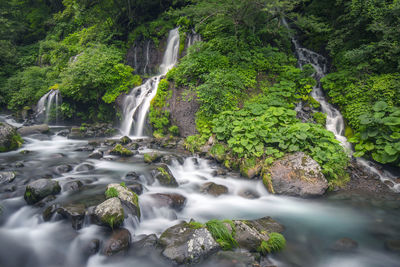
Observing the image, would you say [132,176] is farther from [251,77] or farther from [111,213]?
[251,77]

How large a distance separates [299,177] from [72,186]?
5.24 meters

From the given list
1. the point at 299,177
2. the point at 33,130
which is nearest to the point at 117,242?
the point at 299,177

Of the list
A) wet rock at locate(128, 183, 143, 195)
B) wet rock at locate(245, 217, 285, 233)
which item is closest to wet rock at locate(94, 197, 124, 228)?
wet rock at locate(128, 183, 143, 195)

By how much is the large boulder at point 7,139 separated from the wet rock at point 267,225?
8.57 metres

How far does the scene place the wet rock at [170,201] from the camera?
15.2ft

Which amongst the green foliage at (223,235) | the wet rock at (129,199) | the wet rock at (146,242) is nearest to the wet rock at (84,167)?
the wet rock at (129,199)

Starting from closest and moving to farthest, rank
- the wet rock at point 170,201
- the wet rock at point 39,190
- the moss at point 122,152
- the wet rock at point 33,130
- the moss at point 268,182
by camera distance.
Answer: the wet rock at point 39,190 → the wet rock at point 170,201 → the moss at point 268,182 → the moss at point 122,152 → the wet rock at point 33,130

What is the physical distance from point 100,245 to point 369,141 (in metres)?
6.90

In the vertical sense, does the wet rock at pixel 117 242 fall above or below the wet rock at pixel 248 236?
below

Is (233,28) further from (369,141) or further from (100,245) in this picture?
(100,245)

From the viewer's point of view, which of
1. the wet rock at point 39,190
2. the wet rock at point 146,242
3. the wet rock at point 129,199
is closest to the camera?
the wet rock at point 146,242

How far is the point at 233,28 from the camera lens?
34.0ft

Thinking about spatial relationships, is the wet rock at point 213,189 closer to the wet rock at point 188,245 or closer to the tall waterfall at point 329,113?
the wet rock at point 188,245

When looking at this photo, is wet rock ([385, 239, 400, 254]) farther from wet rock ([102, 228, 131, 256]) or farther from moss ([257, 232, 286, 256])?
wet rock ([102, 228, 131, 256])
